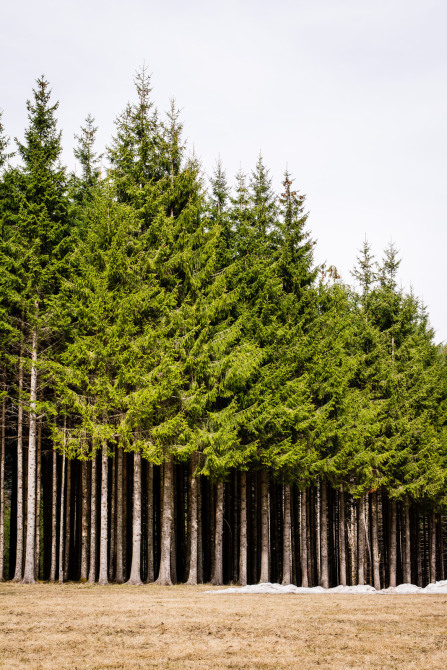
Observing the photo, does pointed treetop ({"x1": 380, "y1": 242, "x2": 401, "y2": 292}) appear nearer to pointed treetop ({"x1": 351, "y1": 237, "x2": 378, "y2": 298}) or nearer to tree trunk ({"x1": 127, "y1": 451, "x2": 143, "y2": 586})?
pointed treetop ({"x1": 351, "y1": 237, "x2": 378, "y2": 298})

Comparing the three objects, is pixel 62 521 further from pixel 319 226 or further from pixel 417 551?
pixel 417 551

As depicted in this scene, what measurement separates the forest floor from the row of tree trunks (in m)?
5.24

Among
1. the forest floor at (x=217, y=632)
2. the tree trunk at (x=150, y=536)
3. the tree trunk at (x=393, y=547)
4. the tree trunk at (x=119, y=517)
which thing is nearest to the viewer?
the forest floor at (x=217, y=632)

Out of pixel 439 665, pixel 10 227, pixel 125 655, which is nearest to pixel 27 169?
pixel 10 227

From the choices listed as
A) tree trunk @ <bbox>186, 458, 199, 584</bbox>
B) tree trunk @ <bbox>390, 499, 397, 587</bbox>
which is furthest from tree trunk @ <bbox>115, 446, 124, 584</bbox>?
tree trunk @ <bbox>390, 499, 397, 587</bbox>

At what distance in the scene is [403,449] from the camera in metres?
30.0

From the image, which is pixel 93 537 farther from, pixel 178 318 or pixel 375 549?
pixel 375 549

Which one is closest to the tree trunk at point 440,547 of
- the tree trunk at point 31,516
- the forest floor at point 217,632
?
the forest floor at point 217,632

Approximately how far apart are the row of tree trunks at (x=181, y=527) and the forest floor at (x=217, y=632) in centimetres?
524

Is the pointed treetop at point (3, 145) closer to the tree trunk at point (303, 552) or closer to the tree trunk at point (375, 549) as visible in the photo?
the tree trunk at point (303, 552)

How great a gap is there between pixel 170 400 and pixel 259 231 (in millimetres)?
8331

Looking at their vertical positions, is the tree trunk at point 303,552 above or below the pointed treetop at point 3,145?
below

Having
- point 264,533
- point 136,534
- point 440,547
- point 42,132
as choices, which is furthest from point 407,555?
point 42,132

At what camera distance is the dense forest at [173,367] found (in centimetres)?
2106
